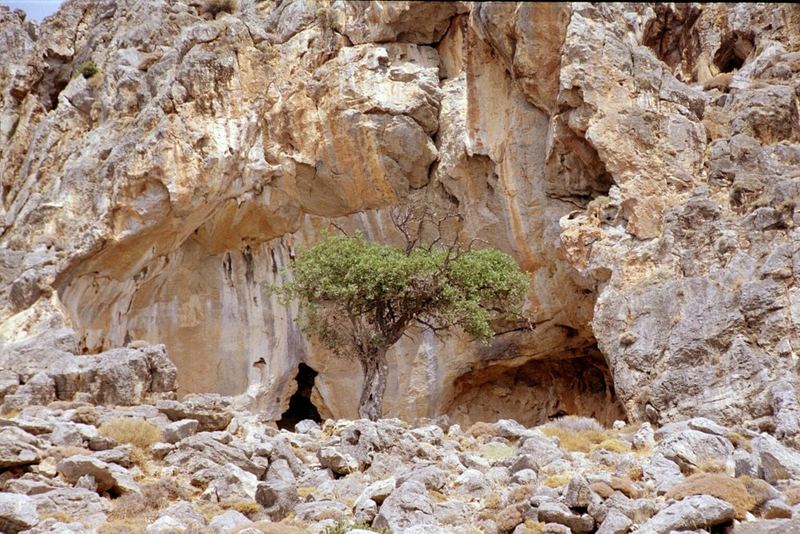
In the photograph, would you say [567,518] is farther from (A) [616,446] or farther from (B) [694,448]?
(A) [616,446]

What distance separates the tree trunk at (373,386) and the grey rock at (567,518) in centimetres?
1050

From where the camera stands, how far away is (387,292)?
2350 cm

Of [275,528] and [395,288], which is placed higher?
[395,288]

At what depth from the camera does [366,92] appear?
2814 centimetres

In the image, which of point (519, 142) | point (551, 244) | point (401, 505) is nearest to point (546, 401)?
point (551, 244)

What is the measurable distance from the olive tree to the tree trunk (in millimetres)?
25

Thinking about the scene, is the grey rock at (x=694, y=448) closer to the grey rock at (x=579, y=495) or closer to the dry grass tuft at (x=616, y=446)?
the dry grass tuft at (x=616, y=446)

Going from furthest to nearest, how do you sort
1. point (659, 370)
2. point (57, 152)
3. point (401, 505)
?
point (57, 152) < point (659, 370) < point (401, 505)

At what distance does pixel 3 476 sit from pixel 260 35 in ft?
63.6

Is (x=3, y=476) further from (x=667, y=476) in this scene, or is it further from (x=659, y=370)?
(x=659, y=370)

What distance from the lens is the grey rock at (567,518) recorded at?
39.2 feet

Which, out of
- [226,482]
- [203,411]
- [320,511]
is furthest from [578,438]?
[203,411]

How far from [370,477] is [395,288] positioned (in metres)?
9.18

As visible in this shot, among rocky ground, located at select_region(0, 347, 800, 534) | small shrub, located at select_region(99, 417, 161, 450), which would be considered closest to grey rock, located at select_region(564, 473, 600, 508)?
rocky ground, located at select_region(0, 347, 800, 534)
